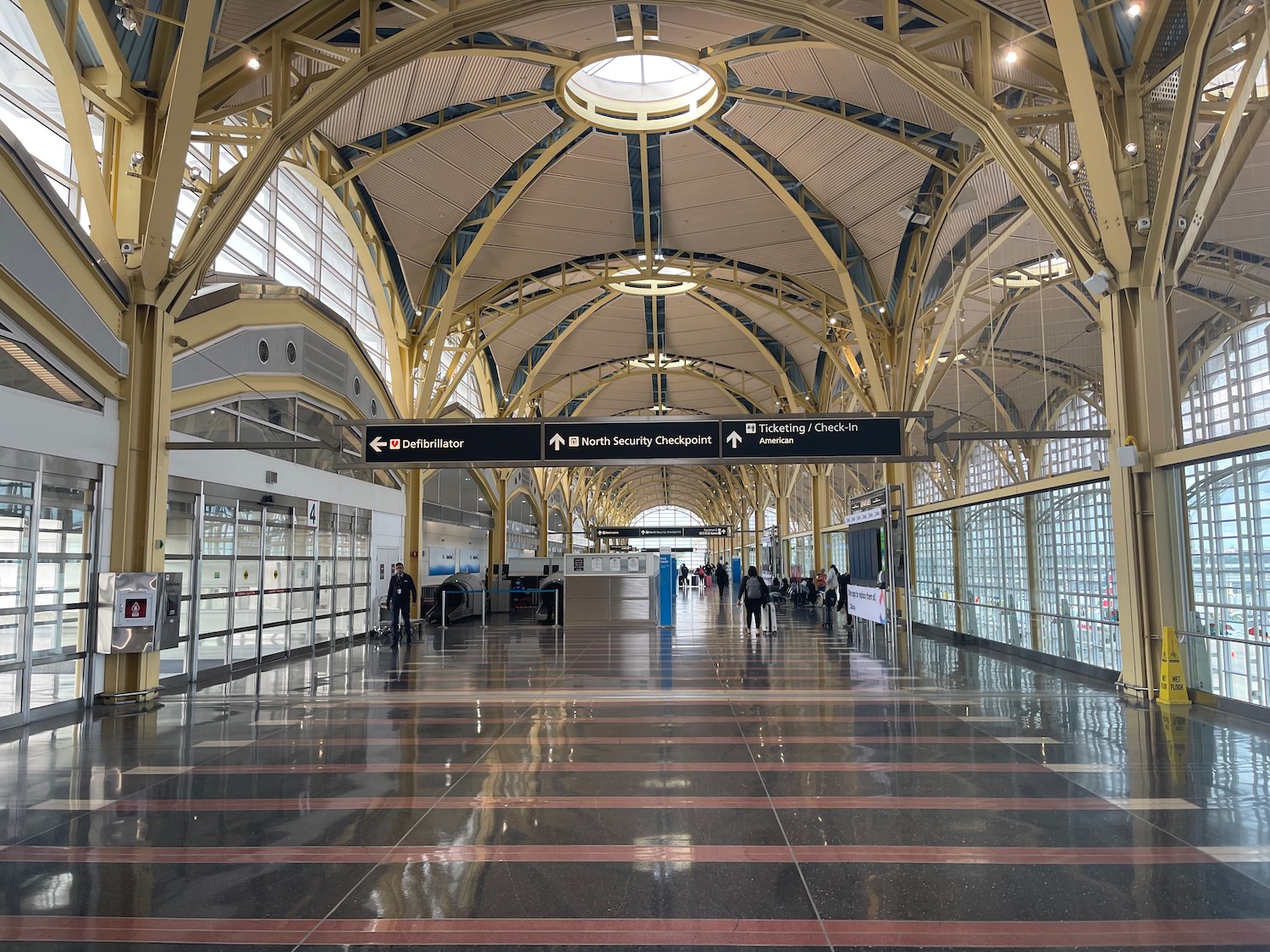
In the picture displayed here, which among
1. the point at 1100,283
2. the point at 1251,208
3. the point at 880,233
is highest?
the point at 880,233

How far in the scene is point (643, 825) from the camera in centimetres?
597

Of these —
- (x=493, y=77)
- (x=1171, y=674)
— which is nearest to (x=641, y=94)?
(x=493, y=77)

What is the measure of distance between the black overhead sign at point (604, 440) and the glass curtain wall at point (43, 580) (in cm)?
414

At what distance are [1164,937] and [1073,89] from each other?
35.5 ft

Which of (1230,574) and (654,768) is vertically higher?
(1230,574)

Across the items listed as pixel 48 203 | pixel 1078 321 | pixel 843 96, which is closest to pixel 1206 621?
pixel 1078 321

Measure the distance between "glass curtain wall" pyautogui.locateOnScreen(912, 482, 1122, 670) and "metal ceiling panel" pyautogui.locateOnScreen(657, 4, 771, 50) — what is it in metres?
10.5

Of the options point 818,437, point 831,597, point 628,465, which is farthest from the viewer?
point 831,597

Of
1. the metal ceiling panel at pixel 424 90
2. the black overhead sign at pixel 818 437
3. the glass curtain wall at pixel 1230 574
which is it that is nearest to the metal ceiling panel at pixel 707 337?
the metal ceiling panel at pixel 424 90

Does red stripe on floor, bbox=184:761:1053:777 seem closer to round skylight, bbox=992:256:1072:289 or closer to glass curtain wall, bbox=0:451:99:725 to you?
glass curtain wall, bbox=0:451:99:725

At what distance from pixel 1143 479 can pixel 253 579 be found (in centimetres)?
1452

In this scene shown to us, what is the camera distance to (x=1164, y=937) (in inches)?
161

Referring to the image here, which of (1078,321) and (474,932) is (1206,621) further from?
(474,932)

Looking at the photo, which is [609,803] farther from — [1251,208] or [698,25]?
[698,25]
